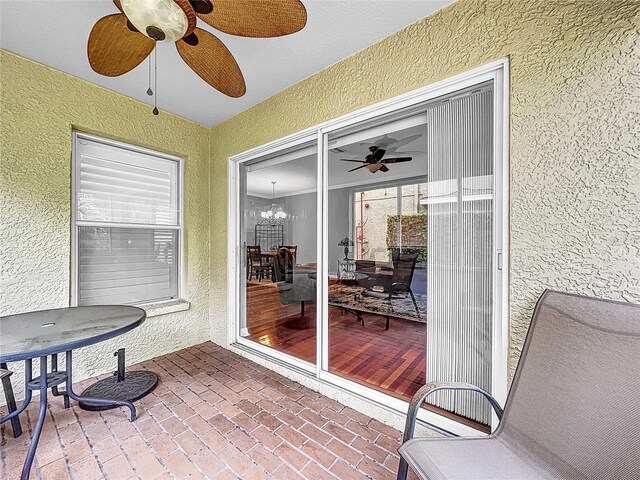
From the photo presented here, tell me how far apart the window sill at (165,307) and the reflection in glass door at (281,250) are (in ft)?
2.19

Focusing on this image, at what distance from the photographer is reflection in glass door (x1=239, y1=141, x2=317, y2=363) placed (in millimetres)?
2607

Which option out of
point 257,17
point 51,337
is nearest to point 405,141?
point 257,17

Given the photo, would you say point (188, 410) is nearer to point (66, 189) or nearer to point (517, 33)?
point (66, 189)

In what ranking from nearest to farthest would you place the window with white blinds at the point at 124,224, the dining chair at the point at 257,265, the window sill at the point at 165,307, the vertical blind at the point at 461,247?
the vertical blind at the point at 461,247 < the window with white blinds at the point at 124,224 < the window sill at the point at 165,307 < the dining chair at the point at 257,265

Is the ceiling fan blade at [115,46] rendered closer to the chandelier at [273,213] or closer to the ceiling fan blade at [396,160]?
the chandelier at [273,213]

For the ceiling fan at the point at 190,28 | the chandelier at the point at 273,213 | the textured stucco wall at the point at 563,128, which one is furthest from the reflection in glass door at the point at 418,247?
the ceiling fan at the point at 190,28

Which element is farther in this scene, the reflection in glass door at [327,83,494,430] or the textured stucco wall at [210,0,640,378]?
the reflection in glass door at [327,83,494,430]

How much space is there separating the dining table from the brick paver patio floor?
0.37ft

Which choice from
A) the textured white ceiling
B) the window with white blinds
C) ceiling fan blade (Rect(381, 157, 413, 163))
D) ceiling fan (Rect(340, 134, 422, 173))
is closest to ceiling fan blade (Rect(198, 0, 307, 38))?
the textured white ceiling

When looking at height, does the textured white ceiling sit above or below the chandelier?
above

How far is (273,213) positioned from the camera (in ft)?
9.96

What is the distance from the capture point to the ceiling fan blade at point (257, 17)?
1.13m

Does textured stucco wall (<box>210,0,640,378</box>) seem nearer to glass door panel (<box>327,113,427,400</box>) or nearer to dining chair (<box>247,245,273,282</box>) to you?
glass door panel (<box>327,113,427,400</box>)

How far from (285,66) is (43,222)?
7.79ft
